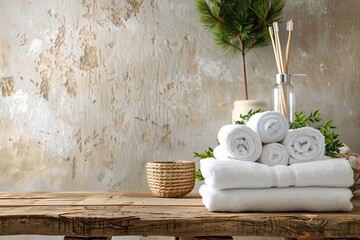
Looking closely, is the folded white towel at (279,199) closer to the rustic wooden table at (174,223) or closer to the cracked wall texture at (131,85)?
the rustic wooden table at (174,223)

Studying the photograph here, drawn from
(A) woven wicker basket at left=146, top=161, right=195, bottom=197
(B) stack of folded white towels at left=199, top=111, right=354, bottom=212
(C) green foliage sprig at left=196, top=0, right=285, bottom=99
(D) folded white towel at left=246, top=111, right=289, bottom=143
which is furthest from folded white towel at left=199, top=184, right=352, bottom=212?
(C) green foliage sprig at left=196, top=0, right=285, bottom=99

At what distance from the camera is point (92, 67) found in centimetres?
172

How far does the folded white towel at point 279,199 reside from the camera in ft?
3.29

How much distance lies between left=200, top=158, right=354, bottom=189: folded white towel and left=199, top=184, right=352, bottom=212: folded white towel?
13 millimetres

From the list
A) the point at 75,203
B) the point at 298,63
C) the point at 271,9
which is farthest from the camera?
the point at 298,63

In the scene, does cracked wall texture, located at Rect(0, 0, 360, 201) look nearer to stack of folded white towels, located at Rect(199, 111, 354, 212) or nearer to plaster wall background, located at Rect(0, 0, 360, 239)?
plaster wall background, located at Rect(0, 0, 360, 239)

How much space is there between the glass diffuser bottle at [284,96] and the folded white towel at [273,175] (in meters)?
0.42

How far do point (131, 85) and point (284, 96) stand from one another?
22.7 inches

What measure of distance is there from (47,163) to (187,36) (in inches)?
27.7

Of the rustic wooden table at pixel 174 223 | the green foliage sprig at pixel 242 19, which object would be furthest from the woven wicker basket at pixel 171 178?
the green foliage sprig at pixel 242 19

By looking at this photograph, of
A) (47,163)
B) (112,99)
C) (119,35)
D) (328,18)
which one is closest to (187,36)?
(119,35)

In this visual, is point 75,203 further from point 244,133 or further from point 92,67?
point 92,67

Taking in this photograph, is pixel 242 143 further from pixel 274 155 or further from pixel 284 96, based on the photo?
pixel 284 96

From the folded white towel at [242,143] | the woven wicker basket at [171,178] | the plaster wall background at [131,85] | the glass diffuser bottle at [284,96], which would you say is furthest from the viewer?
the plaster wall background at [131,85]
